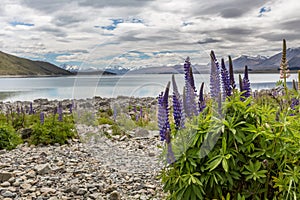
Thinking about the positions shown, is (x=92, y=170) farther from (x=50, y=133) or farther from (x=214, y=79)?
(x=214, y=79)

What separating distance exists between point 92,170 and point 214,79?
3.83 m

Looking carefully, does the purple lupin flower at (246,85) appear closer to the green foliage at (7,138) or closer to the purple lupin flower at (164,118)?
the purple lupin flower at (164,118)

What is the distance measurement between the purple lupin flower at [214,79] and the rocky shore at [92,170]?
1563mm

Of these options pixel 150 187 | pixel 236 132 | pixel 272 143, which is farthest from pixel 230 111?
pixel 150 187

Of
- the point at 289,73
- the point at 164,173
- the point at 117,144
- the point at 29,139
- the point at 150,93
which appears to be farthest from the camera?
the point at 29,139

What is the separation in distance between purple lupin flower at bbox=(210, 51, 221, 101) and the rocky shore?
5.13 ft

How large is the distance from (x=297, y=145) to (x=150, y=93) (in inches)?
71.6

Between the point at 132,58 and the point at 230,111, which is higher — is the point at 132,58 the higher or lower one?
the higher one

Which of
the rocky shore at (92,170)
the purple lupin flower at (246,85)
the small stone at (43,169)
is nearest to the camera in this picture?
the purple lupin flower at (246,85)

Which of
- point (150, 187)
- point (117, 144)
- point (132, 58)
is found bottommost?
point (150, 187)

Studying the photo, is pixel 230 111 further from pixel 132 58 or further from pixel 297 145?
pixel 132 58

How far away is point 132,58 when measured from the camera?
441 centimetres

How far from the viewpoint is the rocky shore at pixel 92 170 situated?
187 inches

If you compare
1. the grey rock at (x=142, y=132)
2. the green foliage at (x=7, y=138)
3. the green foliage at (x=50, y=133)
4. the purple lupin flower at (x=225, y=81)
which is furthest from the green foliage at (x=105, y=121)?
the purple lupin flower at (x=225, y=81)
